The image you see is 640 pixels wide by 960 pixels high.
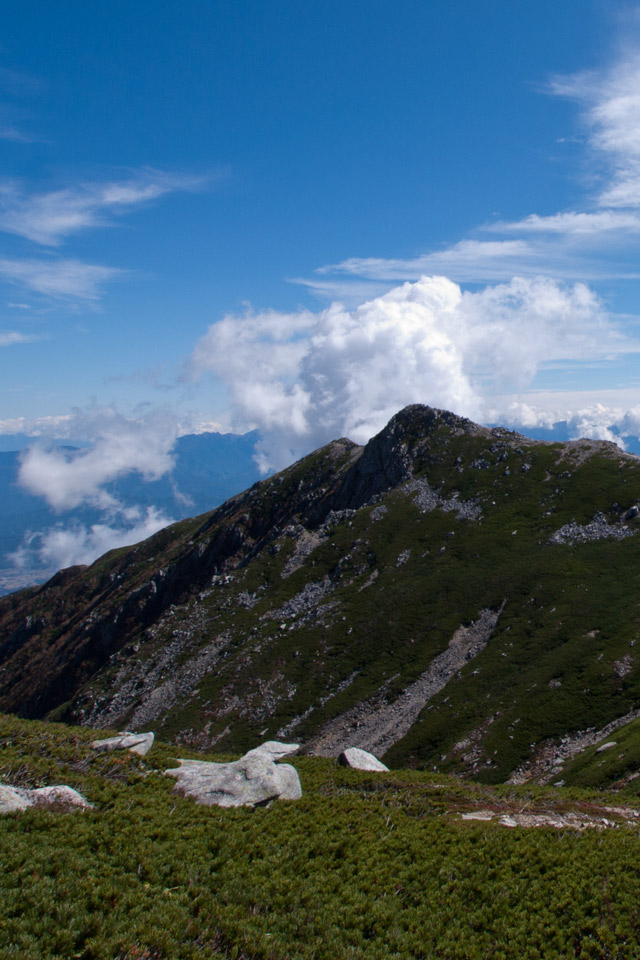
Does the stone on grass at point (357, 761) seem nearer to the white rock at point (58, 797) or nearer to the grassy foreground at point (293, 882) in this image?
the grassy foreground at point (293, 882)

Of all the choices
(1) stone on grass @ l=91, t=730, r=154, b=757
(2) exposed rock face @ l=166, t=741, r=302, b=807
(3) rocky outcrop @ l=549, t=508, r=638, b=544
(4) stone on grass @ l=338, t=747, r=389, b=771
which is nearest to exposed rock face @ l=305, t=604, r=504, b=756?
(3) rocky outcrop @ l=549, t=508, r=638, b=544

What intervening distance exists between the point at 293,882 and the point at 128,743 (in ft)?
54.0

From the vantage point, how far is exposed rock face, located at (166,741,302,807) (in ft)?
77.3

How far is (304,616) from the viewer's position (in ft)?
340

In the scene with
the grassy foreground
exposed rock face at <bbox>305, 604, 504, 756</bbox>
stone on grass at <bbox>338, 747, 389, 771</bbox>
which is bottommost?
exposed rock face at <bbox>305, 604, 504, 756</bbox>

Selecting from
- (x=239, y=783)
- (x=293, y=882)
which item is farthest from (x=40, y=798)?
(x=293, y=882)

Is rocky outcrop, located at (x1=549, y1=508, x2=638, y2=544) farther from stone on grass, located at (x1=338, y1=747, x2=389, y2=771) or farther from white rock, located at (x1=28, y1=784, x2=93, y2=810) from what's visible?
white rock, located at (x1=28, y1=784, x2=93, y2=810)

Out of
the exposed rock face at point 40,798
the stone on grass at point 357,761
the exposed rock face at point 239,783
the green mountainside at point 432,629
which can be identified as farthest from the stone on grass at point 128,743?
the green mountainside at point 432,629

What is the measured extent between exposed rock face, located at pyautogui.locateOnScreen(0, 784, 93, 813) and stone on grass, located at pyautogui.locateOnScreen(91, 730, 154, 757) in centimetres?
798

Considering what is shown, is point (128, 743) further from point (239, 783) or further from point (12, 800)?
point (12, 800)

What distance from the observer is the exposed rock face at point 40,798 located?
717 inches

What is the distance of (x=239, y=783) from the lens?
80.2ft

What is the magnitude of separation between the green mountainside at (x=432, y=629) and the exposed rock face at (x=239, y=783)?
84.6 feet

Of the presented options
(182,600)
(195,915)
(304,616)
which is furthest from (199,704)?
(195,915)
